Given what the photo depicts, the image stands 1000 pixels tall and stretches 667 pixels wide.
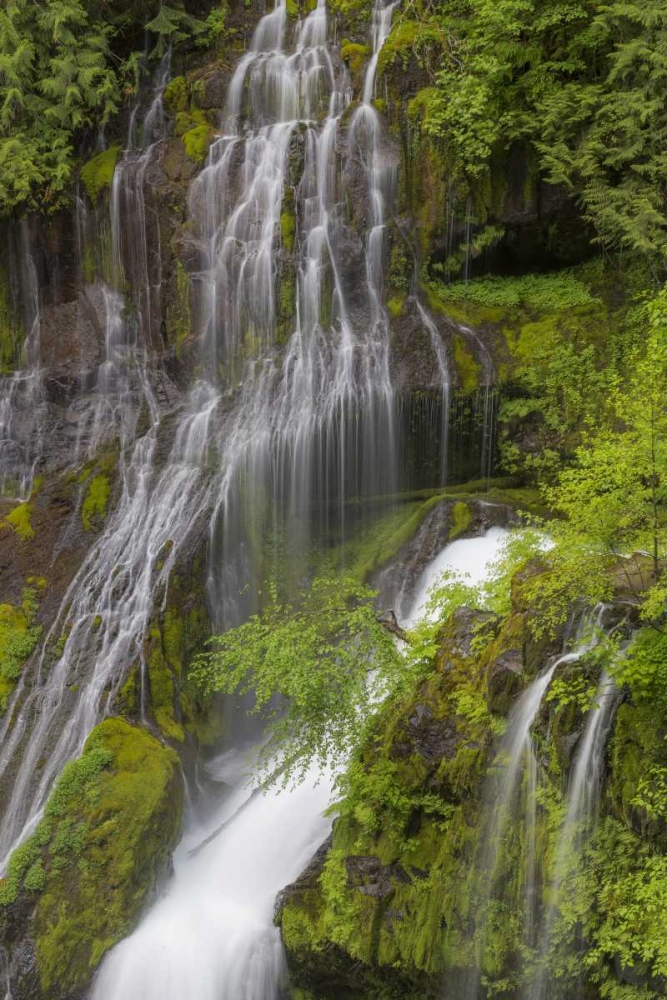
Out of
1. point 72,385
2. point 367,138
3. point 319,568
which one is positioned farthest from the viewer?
point 72,385

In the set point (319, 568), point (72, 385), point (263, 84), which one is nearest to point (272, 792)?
point (319, 568)

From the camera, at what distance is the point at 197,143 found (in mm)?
14711

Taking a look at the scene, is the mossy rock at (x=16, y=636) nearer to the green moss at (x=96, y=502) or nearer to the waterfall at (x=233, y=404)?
the waterfall at (x=233, y=404)

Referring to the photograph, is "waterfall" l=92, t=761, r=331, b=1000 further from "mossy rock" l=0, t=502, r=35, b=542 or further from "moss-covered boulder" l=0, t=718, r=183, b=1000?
"mossy rock" l=0, t=502, r=35, b=542

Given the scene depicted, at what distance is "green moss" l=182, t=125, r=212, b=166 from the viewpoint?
1458cm

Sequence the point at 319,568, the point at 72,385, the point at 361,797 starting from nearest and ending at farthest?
1. the point at 361,797
2. the point at 319,568
3. the point at 72,385

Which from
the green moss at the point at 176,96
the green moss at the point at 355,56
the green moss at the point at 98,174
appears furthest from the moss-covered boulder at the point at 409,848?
the green moss at the point at 176,96

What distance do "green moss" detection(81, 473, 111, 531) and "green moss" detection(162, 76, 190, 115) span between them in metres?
8.34

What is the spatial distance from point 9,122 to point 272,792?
1398cm

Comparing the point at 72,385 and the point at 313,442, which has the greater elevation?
the point at 72,385

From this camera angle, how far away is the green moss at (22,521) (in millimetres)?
12305

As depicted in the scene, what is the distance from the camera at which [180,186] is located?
14.6 metres

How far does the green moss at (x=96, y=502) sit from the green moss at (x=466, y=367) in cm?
594

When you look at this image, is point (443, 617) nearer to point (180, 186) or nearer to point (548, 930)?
point (548, 930)
